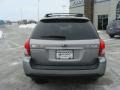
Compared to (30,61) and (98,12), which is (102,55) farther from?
(98,12)

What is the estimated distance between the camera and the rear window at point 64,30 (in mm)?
6137

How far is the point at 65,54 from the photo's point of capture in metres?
5.97

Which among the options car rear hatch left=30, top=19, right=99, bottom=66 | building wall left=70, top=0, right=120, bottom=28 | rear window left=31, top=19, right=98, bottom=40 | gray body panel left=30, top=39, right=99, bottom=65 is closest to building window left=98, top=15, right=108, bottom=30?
building wall left=70, top=0, right=120, bottom=28

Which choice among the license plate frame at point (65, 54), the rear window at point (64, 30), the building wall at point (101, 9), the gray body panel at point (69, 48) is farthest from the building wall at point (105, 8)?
the license plate frame at point (65, 54)

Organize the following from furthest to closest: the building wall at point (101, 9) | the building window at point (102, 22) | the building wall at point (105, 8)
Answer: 1. the building window at point (102, 22)
2. the building wall at point (101, 9)
3. the building wall at point (105, 8)

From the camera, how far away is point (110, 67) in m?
9.49

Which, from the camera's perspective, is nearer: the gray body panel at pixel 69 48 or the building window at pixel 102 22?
the gray body panel at pixel 69 48

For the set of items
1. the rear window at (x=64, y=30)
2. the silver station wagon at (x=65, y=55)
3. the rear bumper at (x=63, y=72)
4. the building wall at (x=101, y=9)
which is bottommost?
the rear bumper at (x=63, y=72)

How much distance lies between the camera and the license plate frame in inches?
235

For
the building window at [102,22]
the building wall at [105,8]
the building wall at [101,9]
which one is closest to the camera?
the building wall at [105,8]

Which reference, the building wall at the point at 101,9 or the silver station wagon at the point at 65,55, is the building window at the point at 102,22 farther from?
the silver station wagon at the point at 65,55

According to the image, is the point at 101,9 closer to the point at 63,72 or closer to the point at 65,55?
the point at 65,55

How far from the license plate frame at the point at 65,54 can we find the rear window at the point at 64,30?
30 cm

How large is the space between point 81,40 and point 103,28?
4230 cm
